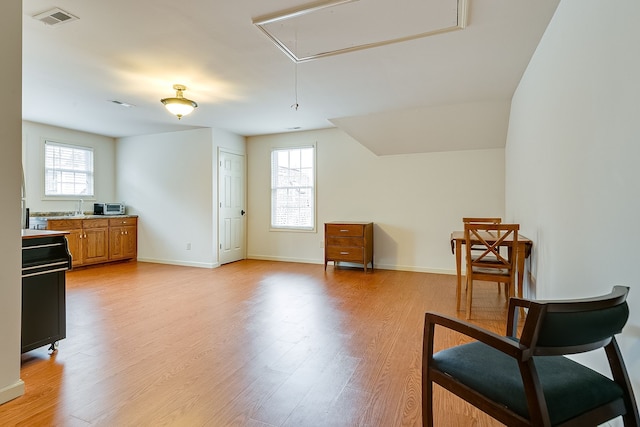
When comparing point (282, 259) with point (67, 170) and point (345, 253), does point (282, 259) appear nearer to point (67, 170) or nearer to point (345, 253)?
point (345, 253)

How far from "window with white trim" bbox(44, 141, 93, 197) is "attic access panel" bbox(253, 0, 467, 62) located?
515cm

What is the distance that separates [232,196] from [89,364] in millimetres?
4096

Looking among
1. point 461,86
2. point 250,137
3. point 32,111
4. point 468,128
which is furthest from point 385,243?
point 32,111

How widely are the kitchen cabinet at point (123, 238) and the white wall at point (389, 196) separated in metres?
2.34

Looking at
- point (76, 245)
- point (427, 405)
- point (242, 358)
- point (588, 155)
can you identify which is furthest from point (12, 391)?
point (76, 245)

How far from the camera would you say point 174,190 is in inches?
232

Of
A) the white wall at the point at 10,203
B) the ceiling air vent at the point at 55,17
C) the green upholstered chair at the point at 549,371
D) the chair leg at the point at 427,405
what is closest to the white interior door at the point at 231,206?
the ceiling air vent at the point at 55,17

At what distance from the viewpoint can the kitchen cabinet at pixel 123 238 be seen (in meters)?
5.86

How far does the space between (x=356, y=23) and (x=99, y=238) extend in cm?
555

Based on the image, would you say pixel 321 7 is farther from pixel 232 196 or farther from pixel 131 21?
pixel 232 196

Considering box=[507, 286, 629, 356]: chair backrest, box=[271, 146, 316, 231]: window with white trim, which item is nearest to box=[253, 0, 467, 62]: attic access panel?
box=[507, 286, 629, 356]: chair backrest

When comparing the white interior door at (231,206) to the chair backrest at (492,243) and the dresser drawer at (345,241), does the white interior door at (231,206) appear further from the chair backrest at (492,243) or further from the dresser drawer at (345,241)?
the chair backrest at (492,243)

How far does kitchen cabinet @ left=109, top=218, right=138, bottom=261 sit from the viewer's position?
5855mm

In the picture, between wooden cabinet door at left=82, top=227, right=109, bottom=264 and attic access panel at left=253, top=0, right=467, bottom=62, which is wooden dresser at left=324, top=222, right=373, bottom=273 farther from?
wooden cabinet door at left=82, top=227, right=109, bottom=264
